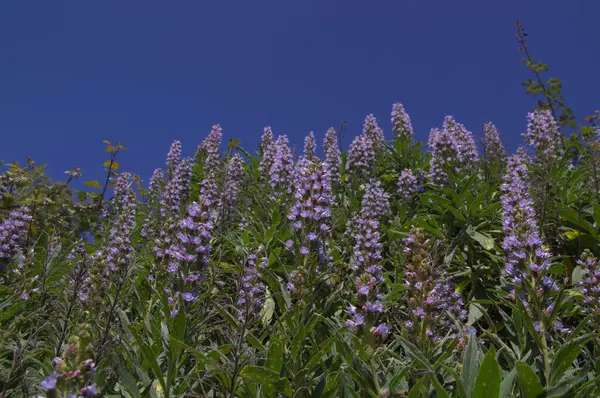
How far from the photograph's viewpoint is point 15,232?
505 centimetres

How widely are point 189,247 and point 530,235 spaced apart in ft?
7.85

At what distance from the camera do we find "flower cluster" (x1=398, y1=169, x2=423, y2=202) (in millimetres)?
7379

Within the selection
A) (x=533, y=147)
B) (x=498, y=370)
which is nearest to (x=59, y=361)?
(x=498, y=370)

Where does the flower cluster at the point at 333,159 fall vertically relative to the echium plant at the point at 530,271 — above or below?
above

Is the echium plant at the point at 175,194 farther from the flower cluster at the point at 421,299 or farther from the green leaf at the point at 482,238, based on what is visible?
the green leaf at the point at 482,238

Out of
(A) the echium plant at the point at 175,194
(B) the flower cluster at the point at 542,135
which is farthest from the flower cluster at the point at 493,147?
(A) the echium plant at the point at 175,194

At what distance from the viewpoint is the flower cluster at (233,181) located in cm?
677

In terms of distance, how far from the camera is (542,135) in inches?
274

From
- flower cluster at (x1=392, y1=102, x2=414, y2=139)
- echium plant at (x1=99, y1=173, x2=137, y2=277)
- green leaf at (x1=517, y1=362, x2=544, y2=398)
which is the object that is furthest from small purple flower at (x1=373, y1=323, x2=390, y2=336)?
flower cluster at (x1=392, y1=102, x2=414, y2=139)

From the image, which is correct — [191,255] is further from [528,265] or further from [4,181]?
[4,181]

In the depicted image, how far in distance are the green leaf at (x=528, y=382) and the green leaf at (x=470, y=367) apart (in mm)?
254

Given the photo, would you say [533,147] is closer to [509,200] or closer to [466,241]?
[466,241]

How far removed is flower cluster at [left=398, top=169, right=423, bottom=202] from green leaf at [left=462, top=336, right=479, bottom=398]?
14.5 ft

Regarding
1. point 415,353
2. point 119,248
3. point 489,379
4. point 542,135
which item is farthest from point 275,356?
point 542,135
